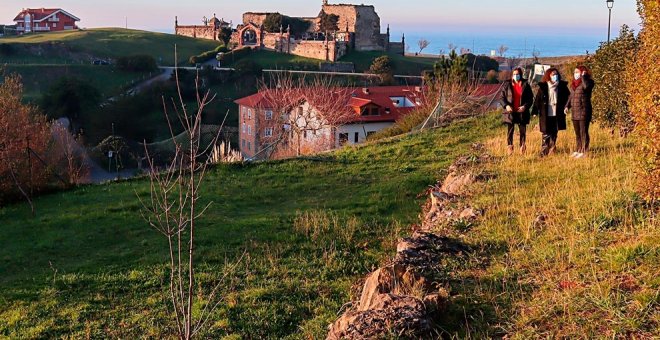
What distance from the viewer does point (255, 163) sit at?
1562 centimetres

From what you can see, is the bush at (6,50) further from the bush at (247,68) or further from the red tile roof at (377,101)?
the red tile roof at (377,101)

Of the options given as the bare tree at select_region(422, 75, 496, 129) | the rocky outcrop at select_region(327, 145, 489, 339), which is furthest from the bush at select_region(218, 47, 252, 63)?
the rocky outcrop at select_region(327, 145, 489, 339)

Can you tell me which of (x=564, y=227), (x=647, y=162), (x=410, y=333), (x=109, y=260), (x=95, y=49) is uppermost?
(x=95, y=49)

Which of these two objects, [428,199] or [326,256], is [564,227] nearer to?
[326,256]

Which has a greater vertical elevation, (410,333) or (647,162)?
(647,162)

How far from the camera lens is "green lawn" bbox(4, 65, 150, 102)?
58928 mm

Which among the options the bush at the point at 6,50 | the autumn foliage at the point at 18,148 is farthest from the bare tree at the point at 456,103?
the bush at the point at 6,50

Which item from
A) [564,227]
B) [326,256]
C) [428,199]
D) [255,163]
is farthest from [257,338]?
[255,163]

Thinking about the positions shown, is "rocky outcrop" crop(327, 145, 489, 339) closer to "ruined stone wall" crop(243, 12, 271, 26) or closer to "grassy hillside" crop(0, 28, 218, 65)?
"grassy hillside" crop(0, 28, 218, 65)


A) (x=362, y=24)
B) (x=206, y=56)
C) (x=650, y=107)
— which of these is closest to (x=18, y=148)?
(x=650, y=107)

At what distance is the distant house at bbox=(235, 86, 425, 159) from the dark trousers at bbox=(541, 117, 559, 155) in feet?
68.1

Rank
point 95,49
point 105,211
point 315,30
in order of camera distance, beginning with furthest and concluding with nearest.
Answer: point 315,30
point 95,49
point 105,211

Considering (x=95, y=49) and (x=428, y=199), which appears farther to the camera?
(x=95, y=49)

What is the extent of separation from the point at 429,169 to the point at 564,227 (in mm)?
7224
